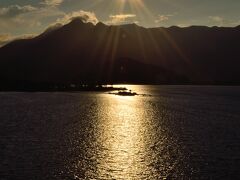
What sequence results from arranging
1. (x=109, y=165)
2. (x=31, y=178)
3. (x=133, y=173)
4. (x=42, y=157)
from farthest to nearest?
(x=42, y=157)
(x=109, y=165)
(x=133, y=173)
(x=31, y=178)

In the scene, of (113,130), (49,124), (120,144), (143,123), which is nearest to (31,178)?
(120,144)

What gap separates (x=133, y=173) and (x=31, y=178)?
562 inches

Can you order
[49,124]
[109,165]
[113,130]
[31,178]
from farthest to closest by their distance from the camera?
[49,124] → [113,130] → [109,165] → [31,178]

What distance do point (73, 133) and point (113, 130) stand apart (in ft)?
38.7

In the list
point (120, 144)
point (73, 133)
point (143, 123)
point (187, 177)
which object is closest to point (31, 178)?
point (187, 177)

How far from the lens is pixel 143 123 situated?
108m

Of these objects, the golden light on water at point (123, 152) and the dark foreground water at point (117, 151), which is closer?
the dark foreground water at point (117, 151)

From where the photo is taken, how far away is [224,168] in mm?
52844

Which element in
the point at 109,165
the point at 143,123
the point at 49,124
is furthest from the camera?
the point at 143,123

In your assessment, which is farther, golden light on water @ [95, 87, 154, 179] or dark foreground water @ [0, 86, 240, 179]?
golden light on water @ [95, 87, 154, 179]

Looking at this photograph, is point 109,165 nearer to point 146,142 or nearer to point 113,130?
point 146,142

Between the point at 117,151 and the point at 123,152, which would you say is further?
the point at 117,151

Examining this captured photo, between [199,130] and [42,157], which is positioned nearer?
[42,157]

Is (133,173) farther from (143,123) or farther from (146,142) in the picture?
(143,123)
